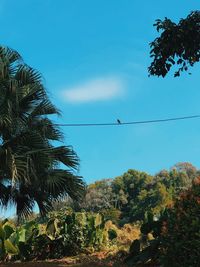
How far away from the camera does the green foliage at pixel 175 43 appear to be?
316 inches

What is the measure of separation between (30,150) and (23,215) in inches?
96.4

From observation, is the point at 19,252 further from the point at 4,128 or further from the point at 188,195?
the point at 188,195

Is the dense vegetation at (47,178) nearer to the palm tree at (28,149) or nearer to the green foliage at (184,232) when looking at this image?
the palm tree at (28,149)

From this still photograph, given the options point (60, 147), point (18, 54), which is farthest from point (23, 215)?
point (18, 54)

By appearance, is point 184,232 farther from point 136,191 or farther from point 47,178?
point 136,191

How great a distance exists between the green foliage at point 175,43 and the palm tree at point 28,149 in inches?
167

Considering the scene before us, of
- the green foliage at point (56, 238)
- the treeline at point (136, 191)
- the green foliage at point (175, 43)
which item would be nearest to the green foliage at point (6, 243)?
the green foliage at point (56, 238)

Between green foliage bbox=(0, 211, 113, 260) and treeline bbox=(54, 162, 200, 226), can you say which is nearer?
green foliage bbox=(0, 211, 113, 260)

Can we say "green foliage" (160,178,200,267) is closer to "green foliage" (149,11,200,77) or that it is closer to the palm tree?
"green foliage" (149,11,200,77)

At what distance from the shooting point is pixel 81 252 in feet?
45.9

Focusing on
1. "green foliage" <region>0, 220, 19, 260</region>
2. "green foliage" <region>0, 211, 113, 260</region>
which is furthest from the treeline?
"green foliage" <region>0, 220, 19, 260</region>

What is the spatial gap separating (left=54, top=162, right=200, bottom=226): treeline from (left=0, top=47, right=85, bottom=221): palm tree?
179 feet

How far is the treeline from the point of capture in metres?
70.9

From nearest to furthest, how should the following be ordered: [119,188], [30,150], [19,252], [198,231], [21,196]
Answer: [198,231]
[30,150]
[21,196]
[19,252]
[119,188]
